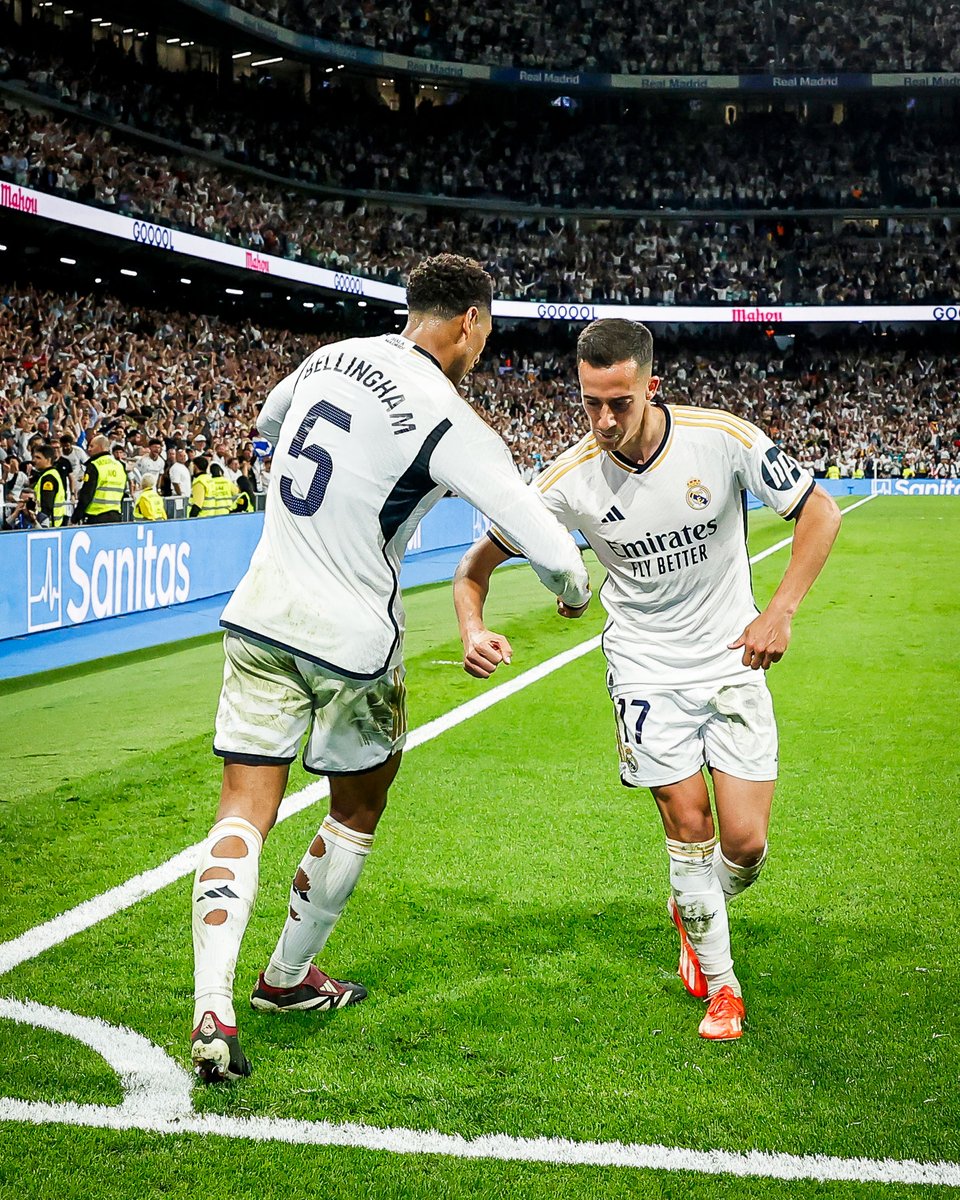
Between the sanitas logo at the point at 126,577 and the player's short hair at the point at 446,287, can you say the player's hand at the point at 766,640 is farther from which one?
the sanitas logo at the point at 126,577

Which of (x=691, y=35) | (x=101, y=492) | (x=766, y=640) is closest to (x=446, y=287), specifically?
(x=766, y=640)

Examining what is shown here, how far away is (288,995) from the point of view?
3971 millimetres

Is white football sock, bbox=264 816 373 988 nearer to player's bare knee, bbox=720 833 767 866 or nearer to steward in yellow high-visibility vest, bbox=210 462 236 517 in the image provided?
player's bare knee, bbox=720 833 767 866

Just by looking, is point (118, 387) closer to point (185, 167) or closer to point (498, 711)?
point (185, 167)

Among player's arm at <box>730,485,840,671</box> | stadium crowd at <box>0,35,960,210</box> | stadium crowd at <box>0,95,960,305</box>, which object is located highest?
stadium crowd at <box>0,35,960,210</box>

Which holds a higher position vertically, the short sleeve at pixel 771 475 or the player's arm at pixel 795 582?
the short sleeve at pixel 771 475

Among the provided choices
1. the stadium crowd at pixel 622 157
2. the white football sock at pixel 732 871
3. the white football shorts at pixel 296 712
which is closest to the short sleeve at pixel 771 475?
the white football sock at pixel 732 871

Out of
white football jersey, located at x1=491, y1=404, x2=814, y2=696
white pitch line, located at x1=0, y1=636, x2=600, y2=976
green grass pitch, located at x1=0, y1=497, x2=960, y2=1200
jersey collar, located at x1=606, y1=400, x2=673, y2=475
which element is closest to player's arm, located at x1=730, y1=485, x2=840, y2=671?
white football jersey, located at x1=491, y1=404, x2=814, y2=696

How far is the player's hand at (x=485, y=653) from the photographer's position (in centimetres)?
346

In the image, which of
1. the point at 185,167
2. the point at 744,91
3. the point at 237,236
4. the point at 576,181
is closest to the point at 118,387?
the point at 237,236

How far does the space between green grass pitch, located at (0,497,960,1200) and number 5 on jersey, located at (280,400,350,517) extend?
160 cm

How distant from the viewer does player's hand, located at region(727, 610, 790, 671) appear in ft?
12.2

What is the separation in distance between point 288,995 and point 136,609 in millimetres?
10260

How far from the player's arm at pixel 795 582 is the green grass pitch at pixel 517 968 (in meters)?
1.19
